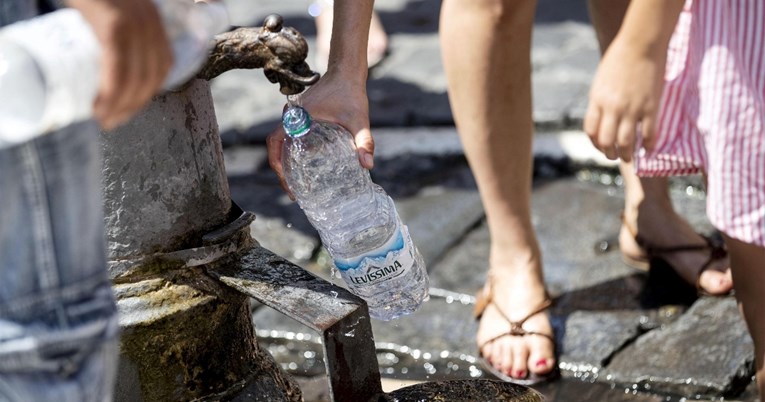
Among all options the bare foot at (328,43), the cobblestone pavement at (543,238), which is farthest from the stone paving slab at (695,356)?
the bare foot at (328,43)

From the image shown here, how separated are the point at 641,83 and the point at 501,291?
3.38 ft

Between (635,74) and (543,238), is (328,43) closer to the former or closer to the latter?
(543,238)

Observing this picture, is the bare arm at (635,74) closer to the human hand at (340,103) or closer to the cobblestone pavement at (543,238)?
the human hand at (340,103)

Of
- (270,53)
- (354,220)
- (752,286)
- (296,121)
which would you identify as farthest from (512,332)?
(270,53)

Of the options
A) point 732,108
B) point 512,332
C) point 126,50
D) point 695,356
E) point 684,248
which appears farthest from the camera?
point 684,248

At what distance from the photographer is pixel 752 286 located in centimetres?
224

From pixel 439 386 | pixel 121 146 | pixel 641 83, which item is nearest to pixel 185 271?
pixel 121 146

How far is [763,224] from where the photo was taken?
6.64 feet

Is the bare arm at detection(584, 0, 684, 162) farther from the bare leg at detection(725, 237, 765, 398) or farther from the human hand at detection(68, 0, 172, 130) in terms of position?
the human hand at detection(68, 0, 172, 130)

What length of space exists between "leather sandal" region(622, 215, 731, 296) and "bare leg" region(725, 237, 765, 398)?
62cm

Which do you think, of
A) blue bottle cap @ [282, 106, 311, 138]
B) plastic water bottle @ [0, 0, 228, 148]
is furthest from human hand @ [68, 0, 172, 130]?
blue bottle cap @ [282, 106, 311, 138]

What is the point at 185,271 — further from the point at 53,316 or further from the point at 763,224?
the point at 763,224

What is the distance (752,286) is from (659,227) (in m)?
0.82

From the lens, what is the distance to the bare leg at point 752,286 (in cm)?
220
